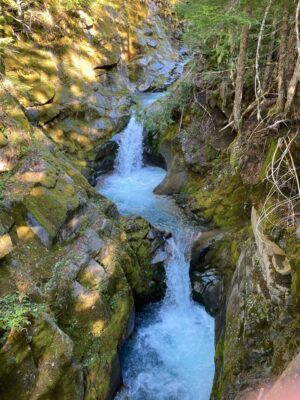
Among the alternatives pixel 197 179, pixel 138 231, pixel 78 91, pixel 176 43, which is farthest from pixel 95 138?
pixel 176 43

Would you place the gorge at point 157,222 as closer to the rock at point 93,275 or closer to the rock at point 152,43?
the rock at point 93,275

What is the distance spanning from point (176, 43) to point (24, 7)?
13.7 metres

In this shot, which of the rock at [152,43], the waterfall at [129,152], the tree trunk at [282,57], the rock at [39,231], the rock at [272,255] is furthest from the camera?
the rock at [152,43]

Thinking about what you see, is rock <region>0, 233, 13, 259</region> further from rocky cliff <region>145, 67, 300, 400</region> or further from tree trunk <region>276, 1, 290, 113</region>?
tree trunk <region>276, 1, 290, 113</region>

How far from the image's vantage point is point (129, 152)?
1502cm

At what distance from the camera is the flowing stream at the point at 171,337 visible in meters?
7.51

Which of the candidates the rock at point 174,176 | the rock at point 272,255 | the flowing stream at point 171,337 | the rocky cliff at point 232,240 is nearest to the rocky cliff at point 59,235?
the flowing stream at point 171,337

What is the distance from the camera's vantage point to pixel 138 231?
9.95m

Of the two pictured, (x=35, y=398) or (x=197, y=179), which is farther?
(x=197, y=179)

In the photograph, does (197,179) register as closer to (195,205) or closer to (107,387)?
(195,205)

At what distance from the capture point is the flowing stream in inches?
296

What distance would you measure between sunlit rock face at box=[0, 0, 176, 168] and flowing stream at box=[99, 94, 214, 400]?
4.13m

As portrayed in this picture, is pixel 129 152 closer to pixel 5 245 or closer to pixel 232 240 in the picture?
pixel 232 240

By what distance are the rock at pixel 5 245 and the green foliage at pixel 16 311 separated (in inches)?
31.8
